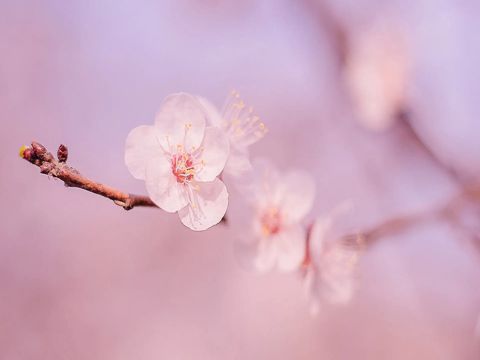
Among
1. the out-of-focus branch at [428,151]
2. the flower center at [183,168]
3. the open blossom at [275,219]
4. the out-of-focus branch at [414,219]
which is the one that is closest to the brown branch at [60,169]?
the flower center at [183,168]

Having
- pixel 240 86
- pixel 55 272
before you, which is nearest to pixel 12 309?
pixel 55 272

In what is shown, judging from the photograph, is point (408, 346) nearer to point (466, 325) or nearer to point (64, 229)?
point (466, 325)

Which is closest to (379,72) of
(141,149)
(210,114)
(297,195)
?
(297,195)

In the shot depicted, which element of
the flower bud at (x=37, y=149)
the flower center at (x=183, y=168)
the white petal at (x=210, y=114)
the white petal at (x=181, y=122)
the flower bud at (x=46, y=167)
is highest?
the white petal at (x=210, y=114)

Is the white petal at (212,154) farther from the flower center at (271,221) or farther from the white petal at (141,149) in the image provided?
the flower center at (271,221)

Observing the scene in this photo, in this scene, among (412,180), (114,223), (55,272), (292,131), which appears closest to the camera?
(412,180)

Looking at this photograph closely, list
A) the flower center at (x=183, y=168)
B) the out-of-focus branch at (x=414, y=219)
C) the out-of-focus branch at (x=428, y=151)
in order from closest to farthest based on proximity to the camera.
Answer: the flower center at (x=183, y=168)
the out-of-focus branch at (x=414, y=219)
the out-of-focus branch at (x=428, y=151)

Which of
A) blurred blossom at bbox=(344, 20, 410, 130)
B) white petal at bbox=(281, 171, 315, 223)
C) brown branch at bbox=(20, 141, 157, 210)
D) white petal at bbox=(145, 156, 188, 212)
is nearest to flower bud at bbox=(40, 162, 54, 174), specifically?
brown branch at bbox=(20, 141, 157, 210)
